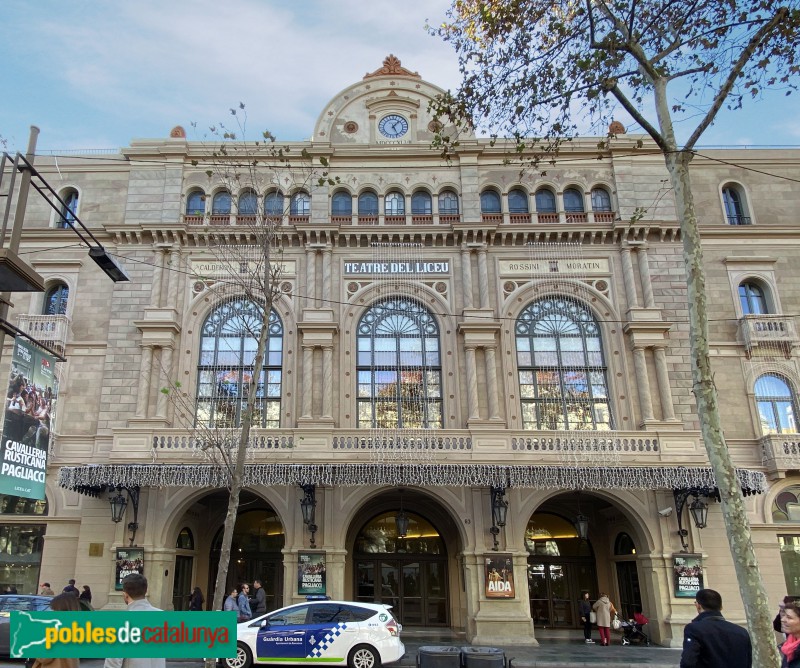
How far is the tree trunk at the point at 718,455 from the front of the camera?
890 cm

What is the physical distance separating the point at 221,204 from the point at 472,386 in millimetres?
11911

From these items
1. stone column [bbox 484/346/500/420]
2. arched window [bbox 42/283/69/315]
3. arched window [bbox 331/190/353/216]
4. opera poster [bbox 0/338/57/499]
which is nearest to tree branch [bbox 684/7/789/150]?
opera poster [bbox 0/338/57/499]

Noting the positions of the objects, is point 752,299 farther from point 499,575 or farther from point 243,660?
point 243,660

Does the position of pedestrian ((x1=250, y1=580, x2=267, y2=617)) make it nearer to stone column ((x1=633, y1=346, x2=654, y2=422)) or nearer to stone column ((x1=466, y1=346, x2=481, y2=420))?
stone column ((x1=466, y1=346, x2=481, y2=420))

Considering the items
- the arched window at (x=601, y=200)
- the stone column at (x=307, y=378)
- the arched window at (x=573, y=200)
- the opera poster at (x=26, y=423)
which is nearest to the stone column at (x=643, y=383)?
the arched window at (x=601, y=200)

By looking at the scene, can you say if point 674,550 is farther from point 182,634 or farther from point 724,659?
point 182,634

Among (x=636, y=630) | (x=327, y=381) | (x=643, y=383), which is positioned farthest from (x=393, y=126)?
(x=636, y=630)

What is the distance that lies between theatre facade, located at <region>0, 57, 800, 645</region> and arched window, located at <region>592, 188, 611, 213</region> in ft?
0.18

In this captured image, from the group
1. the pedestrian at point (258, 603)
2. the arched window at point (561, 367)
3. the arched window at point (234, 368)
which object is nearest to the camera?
the pedestrian at point (258, 603)

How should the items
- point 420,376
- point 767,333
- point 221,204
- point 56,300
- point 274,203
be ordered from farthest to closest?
point 221,204 < point 274,203 < point 56,300 < point 420,376 < point 767,333

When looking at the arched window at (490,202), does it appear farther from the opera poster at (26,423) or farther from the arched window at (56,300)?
the opera poster at (26,423)

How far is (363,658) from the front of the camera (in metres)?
14.8

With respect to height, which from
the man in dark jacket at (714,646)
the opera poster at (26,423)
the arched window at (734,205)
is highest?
the arched window at (734,205)

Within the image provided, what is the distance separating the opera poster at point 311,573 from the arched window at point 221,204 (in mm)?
13089
